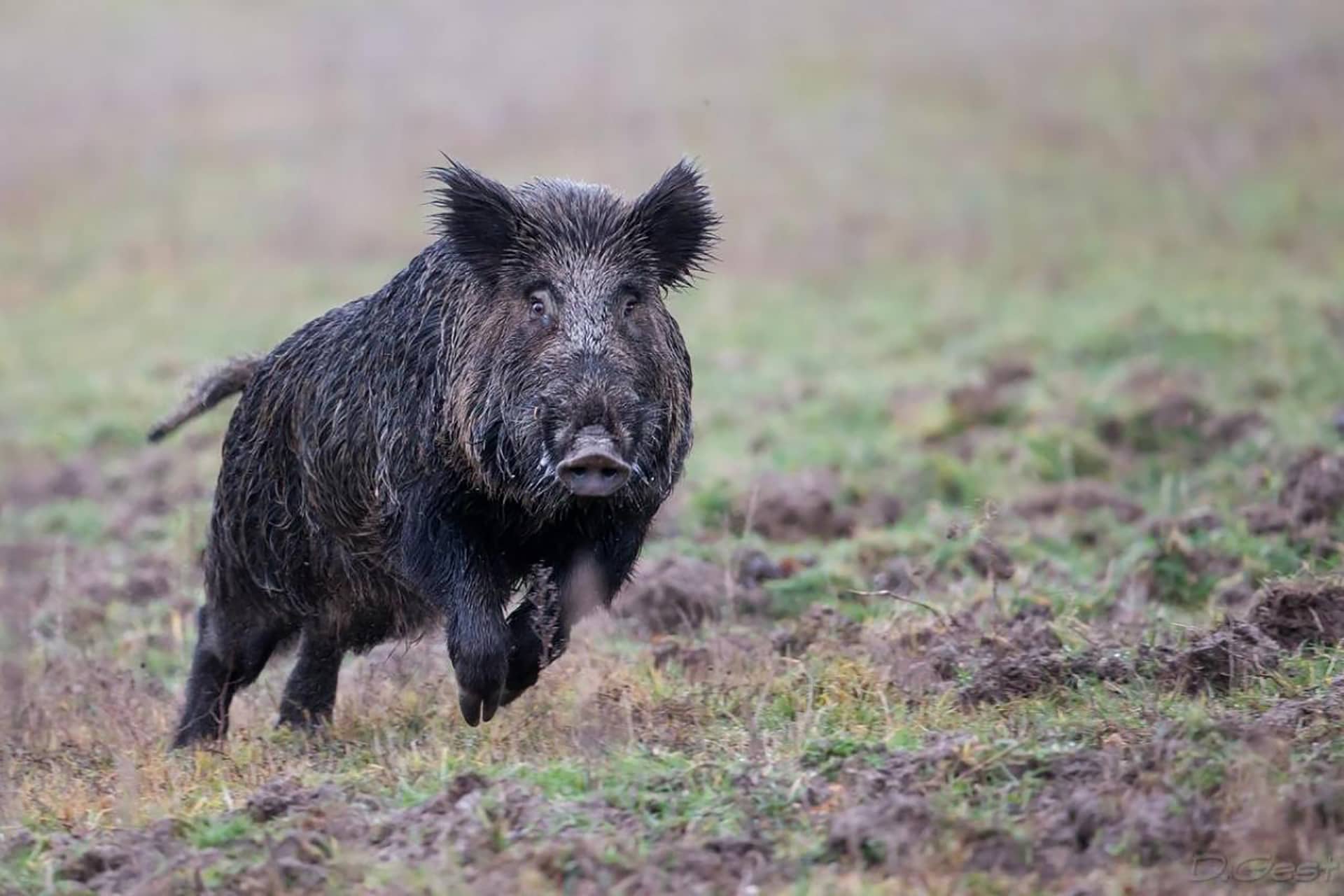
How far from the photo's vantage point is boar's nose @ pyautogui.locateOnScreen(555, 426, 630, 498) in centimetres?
546

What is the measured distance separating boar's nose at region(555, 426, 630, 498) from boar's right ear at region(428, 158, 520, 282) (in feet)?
3.77

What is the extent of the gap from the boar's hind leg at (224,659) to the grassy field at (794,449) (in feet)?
0.62

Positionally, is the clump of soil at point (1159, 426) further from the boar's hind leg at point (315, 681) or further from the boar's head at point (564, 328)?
the boar's hind leg at point (315, 681)

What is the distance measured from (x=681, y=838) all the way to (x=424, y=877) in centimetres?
72

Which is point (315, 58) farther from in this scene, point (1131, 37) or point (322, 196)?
point (1131, 37)

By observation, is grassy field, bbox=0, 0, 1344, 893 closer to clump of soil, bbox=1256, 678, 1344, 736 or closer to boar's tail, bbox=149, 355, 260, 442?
clump of soil, bbox=1256, 678, 1344, 736

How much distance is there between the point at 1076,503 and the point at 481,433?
18.0ft

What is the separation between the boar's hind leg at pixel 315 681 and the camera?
7305mm

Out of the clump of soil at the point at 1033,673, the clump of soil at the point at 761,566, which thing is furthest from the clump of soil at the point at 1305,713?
the clump of soil at the point at 761,566

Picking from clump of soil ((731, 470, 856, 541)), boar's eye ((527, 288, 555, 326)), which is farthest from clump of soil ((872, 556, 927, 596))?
boar's eye ((527, 288, 555, 326))

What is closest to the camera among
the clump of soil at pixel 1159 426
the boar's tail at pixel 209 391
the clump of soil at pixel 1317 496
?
the boar's tail at pixel 209 391

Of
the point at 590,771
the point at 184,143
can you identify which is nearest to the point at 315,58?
the point at 184,143

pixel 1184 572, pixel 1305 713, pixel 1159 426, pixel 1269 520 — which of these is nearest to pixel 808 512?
pixel 1184 572

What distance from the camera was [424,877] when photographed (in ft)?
14.6
